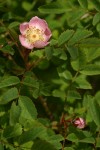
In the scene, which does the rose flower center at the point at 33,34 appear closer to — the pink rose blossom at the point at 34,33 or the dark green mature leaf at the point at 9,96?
the pink rose blossom at the point at 34,33

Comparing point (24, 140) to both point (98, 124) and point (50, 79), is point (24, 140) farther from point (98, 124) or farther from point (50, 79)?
point (50, 79)

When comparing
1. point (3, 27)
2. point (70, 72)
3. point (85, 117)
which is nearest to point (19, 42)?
point (3, 27)

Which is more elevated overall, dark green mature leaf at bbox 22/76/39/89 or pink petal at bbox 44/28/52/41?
pink petal at bbox 44/28/52/41

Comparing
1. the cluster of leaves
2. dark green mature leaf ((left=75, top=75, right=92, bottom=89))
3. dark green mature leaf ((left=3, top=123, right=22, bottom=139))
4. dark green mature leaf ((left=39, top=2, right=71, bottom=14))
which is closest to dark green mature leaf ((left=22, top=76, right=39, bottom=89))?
the cluster of leaves

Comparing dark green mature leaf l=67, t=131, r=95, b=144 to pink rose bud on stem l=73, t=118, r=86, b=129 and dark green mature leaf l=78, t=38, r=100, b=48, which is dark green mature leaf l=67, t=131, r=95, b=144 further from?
dark green mature leaf l=78, t=38, r=100, b=48

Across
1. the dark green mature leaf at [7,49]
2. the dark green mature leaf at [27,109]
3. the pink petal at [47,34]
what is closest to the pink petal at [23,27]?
the pink petal at [47,34]

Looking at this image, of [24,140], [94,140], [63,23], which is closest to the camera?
[24,140]

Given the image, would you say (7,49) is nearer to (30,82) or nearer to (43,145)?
(30,82)
